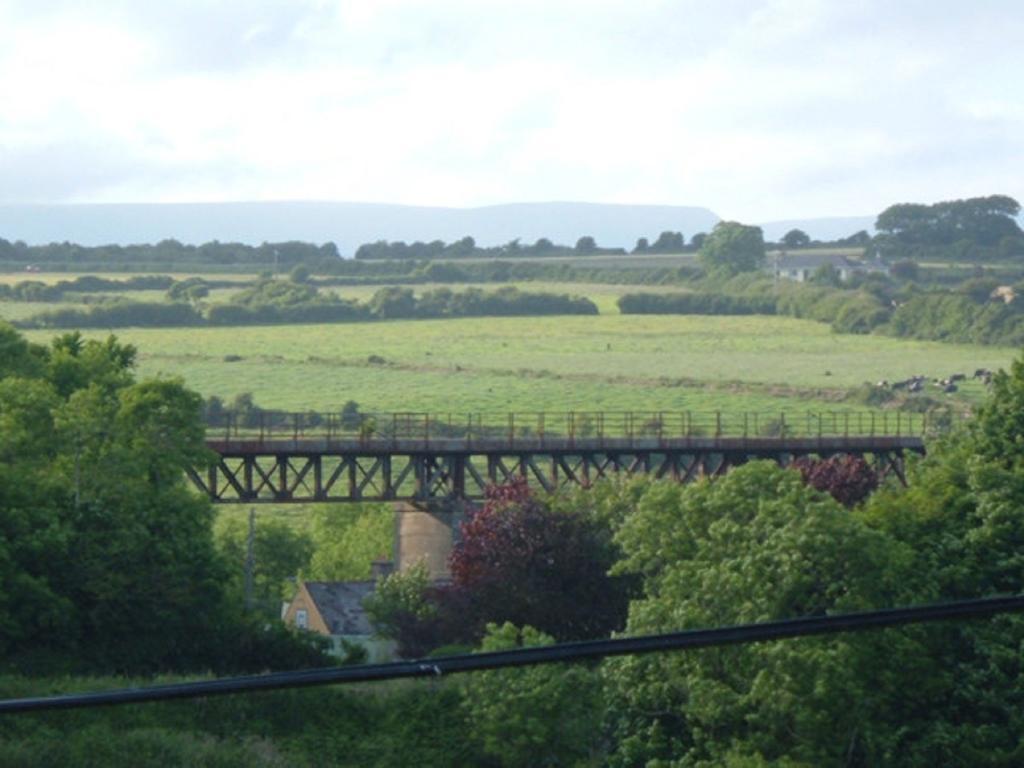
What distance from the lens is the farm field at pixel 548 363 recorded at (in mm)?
87438

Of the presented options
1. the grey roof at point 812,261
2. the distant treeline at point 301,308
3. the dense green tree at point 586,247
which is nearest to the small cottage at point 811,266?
the grey roof at point 812,261

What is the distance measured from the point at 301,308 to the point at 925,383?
3787 cm

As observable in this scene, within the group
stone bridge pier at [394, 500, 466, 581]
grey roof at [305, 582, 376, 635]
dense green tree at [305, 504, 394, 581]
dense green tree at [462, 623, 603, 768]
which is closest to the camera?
dense green tree at [462, 623, 603, 768]

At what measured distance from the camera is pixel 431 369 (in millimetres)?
97562

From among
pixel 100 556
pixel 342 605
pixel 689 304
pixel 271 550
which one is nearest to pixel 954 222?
pixel 689 304

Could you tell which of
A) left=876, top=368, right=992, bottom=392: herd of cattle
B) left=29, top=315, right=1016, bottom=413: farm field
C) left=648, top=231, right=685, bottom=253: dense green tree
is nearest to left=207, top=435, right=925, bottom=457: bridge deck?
left=29, top=315, right=1016, bottom=413: farm field

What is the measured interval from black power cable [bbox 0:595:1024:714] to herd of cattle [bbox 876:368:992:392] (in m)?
82.7

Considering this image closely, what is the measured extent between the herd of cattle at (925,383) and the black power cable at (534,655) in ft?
271

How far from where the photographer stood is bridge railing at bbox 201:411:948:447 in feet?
185

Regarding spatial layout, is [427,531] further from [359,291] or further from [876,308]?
[359,291]

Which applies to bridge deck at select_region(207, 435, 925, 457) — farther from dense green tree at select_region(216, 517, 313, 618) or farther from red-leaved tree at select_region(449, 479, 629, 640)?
→ red-leaved tree at select_region(449, 479, 629, 640)

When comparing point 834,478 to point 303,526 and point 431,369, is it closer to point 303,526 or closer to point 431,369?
point 303,526

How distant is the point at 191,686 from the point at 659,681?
21.7 m

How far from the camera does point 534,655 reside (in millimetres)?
3734
